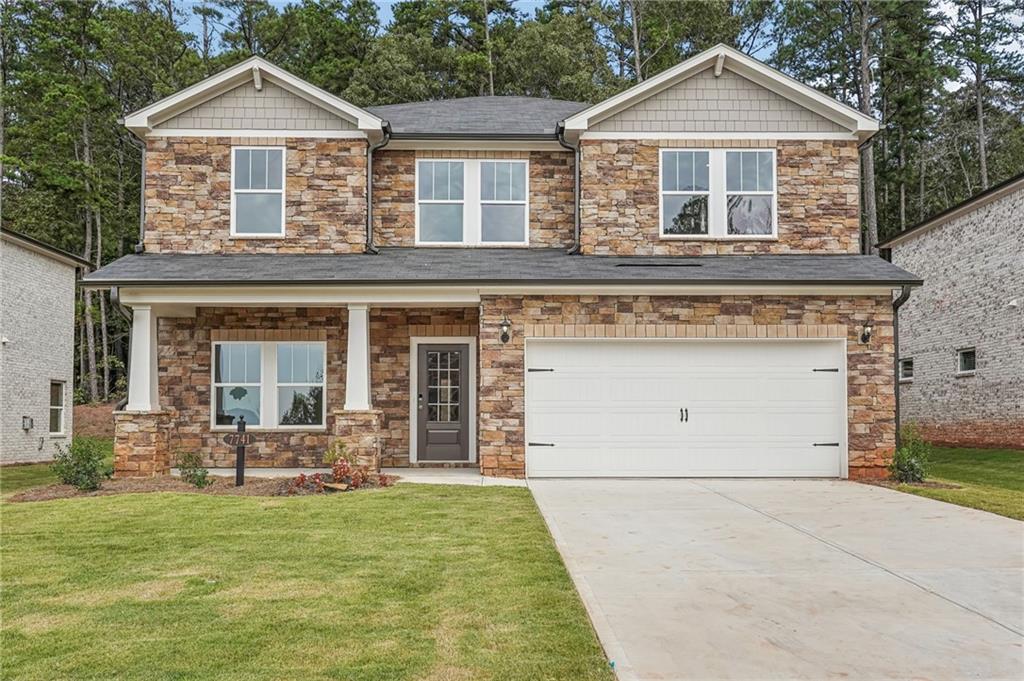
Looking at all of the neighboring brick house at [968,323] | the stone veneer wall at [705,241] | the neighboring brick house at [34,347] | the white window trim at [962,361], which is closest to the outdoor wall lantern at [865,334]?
the stone veneer wall at [705,241]

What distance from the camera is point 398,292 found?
40.7 feet

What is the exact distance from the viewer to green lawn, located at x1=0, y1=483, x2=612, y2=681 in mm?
4387

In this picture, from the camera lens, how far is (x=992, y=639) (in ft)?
16.0

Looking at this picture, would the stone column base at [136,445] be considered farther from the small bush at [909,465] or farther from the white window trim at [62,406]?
the small bush at [909,465]

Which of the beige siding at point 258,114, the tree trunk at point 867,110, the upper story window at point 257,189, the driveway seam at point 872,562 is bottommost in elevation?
the driveway seam at point 872,562

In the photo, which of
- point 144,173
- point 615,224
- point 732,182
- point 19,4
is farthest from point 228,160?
point 19,4

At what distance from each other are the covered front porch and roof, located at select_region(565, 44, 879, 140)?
3925 mm

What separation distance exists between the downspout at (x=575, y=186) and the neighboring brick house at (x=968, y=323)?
30.4 feet

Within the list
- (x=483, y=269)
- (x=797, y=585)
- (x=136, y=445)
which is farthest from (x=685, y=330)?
(x=136, y=445)

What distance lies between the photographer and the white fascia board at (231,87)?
44.8 feet

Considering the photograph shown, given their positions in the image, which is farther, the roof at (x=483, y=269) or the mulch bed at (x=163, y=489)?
the roof at (x=483, y=269)

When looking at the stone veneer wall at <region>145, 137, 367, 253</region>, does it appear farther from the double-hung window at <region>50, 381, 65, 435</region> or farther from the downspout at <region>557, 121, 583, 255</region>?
the double-hung window at <region>50, 381, 65, 435</region>

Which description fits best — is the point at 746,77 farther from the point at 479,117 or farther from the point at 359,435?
the point at 359,435

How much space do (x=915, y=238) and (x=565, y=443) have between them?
13648 millimetres
